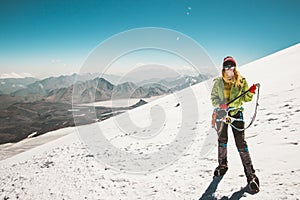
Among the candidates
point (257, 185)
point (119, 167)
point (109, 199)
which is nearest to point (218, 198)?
point (257, 185)

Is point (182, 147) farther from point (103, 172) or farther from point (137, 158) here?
point (103, 172)

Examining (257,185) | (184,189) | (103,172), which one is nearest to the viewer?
(257,185)

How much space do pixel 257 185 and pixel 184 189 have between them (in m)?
1.86

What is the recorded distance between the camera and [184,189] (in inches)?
220

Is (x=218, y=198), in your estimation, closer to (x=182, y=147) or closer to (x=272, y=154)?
(x=272, y=154)

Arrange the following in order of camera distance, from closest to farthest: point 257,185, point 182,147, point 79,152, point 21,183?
point 257,185 < point 21,183 < point 182,147 < point 79,152

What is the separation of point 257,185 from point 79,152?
8.63 m

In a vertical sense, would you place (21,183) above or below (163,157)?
below

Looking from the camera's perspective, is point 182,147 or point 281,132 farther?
point 182,147

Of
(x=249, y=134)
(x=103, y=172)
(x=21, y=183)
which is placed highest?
(x=249, y=134)

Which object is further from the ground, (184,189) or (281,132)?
(281,132)

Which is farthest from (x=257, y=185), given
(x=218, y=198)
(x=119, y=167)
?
(x=119, y=167)

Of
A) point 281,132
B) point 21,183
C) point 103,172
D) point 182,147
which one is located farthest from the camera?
point 182,147

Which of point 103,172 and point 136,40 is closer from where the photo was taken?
point 103,172
